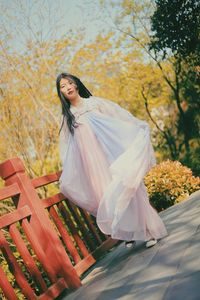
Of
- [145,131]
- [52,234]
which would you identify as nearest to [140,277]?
[52,234]

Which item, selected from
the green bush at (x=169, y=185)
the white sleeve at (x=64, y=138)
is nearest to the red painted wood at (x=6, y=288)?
the white sleeve at (x=64, y=138)

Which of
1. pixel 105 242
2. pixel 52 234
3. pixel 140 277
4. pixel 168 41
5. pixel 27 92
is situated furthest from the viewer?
pixel 168 41

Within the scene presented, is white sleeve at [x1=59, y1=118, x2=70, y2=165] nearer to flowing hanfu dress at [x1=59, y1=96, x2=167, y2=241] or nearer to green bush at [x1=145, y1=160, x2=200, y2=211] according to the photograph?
flowing hanfu dress at [x1=59, y1=96, x2=167, y2=241]

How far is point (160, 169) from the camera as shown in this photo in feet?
27.5

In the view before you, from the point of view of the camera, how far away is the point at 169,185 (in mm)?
7992

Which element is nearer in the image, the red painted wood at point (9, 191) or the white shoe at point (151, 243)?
the red painted wood at point (9, 191)

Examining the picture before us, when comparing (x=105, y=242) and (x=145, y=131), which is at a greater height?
(x=145, y=131)

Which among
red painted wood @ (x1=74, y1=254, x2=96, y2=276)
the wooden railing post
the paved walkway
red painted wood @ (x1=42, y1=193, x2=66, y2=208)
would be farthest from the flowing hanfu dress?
the wooden railing post

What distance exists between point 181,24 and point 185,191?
19.3ft

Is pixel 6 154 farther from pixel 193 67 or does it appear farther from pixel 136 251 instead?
pixel 136 251

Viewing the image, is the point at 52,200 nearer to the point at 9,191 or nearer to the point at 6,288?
the point at 9,191

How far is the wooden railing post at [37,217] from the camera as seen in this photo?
3.38 m

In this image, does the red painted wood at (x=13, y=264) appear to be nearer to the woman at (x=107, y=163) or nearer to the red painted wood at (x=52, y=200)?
the red painted wood at (x=52, y=200)

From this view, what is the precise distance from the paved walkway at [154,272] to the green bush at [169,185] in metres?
3.58
